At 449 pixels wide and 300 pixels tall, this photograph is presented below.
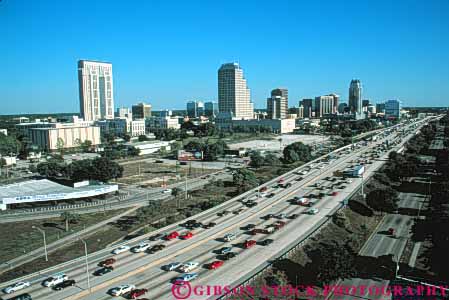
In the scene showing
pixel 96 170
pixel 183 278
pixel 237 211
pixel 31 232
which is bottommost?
pixel 31 232

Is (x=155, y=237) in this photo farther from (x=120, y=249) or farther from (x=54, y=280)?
(x=54, y=280)

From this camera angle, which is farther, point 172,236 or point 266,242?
point 172,236

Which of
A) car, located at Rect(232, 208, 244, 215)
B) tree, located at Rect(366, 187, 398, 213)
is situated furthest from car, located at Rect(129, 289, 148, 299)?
tree, located at Rect(366, 187, 398, 213)


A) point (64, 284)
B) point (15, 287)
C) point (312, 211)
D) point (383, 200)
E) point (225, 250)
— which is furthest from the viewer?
point (383, 200)

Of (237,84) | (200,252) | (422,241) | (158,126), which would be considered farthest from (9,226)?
(237,84)

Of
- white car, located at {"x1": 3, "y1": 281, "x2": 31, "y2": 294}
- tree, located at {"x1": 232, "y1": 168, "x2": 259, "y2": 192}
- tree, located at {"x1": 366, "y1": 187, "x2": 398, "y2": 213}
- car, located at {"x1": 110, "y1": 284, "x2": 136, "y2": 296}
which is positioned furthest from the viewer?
tree, located at {"x1": 232, "y1": 168, "x2": 259, "y2": 192}

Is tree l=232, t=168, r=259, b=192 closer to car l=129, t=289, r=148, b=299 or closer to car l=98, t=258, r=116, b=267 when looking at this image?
car l=98, t=258, r=116, b=267

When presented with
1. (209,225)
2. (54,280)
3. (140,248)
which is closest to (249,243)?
(209,225)

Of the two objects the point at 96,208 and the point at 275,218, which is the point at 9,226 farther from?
the point at 275,218
